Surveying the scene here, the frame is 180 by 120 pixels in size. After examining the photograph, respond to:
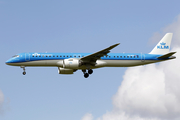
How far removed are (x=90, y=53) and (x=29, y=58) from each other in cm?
1034

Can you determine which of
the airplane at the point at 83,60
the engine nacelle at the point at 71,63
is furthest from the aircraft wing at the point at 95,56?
the engine nacelle at the point at 71,63

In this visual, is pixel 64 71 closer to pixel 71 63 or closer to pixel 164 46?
pixel 71 63

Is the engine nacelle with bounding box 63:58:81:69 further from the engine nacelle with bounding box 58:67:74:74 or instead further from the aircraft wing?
the engine nacelle with bounding box 58:67:74:74

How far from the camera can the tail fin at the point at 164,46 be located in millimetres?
58744

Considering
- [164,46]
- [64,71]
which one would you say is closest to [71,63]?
[64,71]

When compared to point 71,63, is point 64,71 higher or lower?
lower

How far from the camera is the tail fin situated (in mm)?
58744

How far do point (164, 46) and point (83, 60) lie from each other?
58.1ft

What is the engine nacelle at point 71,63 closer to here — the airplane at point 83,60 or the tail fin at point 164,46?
the airplane at point 83,60

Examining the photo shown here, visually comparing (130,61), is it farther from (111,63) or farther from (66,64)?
(66,64)

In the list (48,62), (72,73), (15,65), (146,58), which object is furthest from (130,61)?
(15,65)

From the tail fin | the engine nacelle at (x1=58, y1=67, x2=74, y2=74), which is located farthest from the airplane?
the tail fin

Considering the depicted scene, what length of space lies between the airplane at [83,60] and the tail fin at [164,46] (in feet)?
9.06

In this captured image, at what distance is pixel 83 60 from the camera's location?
5141cm
